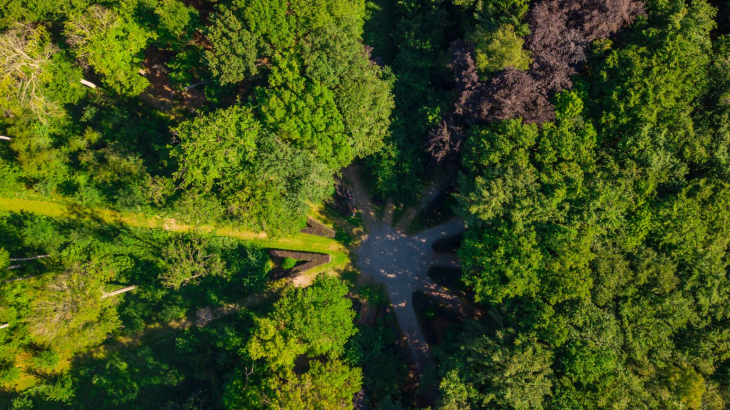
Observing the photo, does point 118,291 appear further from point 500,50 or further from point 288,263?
point 500,50

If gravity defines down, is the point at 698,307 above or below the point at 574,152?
below

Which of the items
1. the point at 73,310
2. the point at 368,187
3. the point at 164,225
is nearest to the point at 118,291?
the point at 73,310

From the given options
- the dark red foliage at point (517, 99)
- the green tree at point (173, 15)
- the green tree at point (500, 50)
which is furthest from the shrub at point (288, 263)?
the green tree at point (500, 50)

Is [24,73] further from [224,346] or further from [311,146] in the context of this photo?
[224,346]

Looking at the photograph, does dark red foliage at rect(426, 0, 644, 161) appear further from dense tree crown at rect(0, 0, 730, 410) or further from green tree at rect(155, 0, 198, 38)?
green tree at rect(155, 0, 198, 38)

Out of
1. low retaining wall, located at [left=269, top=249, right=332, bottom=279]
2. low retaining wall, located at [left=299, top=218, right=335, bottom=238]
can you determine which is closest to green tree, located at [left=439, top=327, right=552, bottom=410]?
low retaining wall, located at [left=269, top=249, right=332, bottom=279]

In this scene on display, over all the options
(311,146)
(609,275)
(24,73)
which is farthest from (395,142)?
(24,73)
